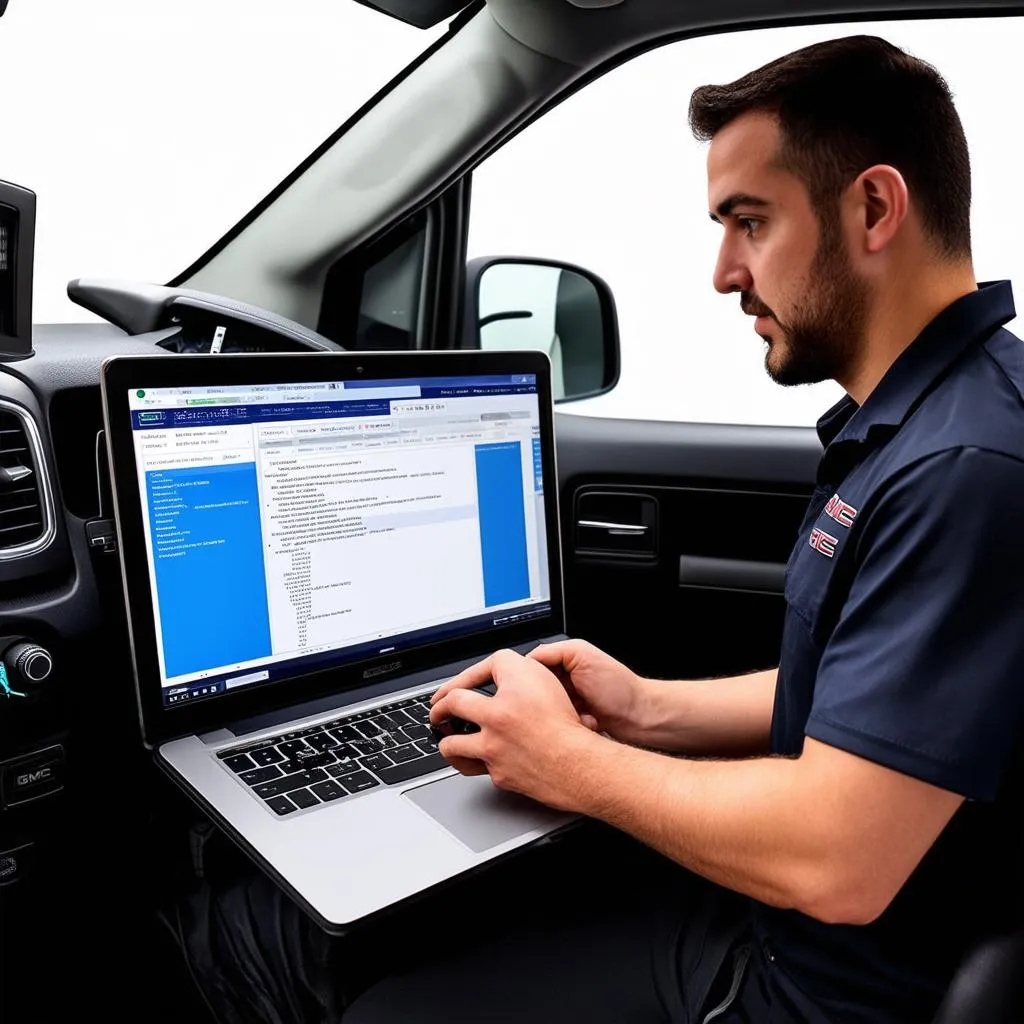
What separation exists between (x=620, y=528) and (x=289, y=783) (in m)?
1.00

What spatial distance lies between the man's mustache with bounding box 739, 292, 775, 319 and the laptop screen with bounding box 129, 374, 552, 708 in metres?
0.38

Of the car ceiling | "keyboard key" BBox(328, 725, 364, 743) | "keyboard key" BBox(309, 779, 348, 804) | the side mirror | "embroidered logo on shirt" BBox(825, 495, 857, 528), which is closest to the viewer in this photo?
"embroidered logo on shirt" BBox(825, 495, 857, 528)

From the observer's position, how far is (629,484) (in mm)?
1913

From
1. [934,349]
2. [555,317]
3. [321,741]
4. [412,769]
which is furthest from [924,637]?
[555,317]

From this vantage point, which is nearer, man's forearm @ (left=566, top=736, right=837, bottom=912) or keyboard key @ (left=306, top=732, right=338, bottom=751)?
man's forearm @ (left=566, top=736, right=837, bottom=912)

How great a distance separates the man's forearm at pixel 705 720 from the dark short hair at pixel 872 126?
59cm

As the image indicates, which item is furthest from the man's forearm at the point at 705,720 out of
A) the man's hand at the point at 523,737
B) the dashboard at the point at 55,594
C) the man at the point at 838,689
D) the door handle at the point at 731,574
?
the dashboard at the point at 55,594

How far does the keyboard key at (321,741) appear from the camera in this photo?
3.71ft

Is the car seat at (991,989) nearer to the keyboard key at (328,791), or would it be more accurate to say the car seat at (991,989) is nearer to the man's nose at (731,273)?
the keyboard key at (328,791)

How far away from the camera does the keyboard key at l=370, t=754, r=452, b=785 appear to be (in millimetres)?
1082

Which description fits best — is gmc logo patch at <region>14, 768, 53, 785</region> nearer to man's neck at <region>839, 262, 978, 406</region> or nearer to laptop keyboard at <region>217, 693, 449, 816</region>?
laptop keyboard at <region>217, 693, 449, 816</region>

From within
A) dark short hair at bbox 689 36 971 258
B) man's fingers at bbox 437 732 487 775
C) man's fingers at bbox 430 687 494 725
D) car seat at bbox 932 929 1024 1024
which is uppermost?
dark short hair at bbox 689 36 971 258

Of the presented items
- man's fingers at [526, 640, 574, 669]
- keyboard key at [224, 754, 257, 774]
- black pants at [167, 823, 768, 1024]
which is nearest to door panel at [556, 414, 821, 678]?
black pants at [167, 823, 768, 1024]

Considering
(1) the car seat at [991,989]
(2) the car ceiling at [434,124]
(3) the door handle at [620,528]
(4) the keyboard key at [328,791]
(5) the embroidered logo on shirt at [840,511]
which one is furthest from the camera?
(3) the door handle at [620,528]
